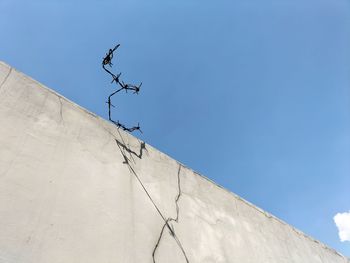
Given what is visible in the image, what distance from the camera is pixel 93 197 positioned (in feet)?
4.80

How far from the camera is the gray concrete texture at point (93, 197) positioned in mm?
1224

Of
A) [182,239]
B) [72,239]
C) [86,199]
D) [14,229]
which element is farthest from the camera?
[182,239]

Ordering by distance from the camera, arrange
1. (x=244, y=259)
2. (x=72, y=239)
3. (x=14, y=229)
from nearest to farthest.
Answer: (x=14, y=229) → (x=72, y=239) → (x=244, y=259)

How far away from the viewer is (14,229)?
3.76ft

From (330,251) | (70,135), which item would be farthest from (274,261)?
(70,135)

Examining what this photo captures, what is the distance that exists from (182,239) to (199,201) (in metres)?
0.37

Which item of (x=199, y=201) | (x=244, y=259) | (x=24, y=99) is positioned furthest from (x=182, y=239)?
(x=24, y=99)

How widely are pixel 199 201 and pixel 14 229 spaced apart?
1.15 m

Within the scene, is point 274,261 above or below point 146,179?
below

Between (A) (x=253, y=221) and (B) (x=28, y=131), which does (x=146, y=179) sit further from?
(A) (x=253, y=221)

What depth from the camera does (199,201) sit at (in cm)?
202

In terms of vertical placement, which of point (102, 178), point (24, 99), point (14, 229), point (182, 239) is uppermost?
point (24, 99)

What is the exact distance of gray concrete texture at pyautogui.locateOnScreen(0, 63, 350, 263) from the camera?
1.22 m

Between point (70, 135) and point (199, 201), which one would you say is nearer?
point (70, 135)
